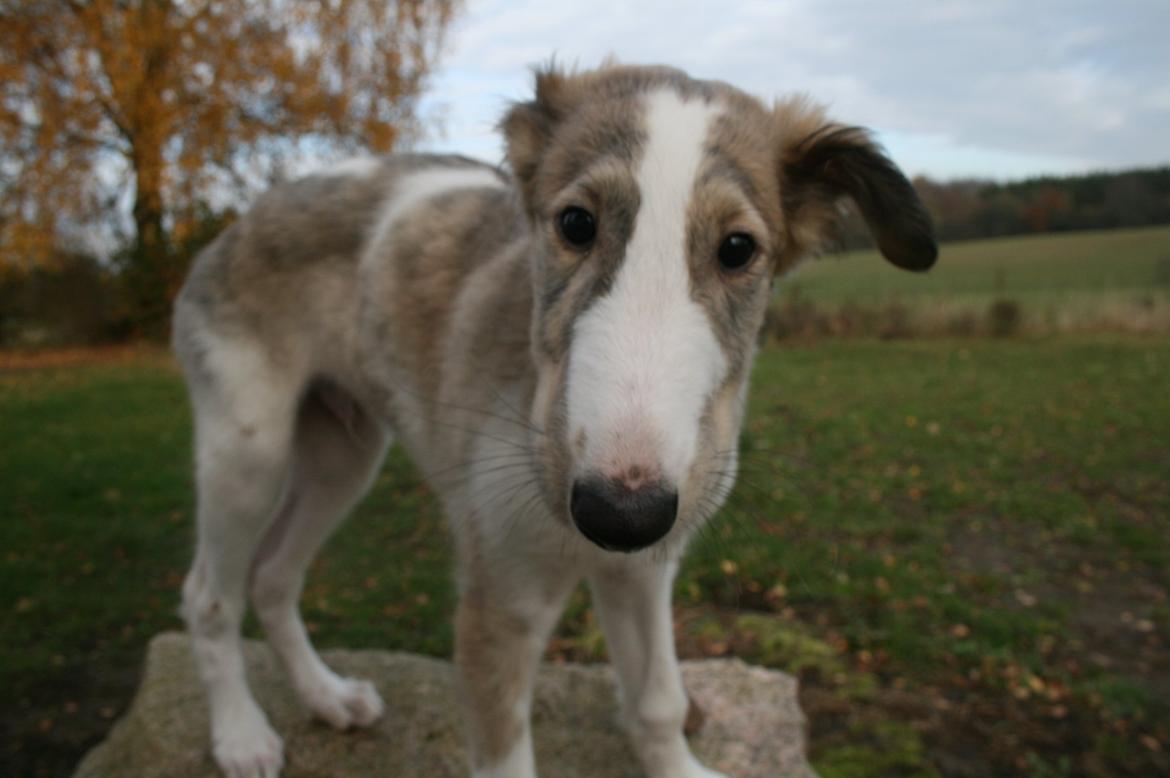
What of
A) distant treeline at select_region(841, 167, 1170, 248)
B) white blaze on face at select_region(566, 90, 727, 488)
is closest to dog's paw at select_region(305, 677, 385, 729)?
white blaze on face at select_region(566, 90, 727, 488)

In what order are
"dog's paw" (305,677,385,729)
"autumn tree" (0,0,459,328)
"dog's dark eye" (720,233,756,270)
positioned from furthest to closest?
"autumn tree" (0,0,459,328), "dog's paw" (305,677,385,729), "dog's dark eye" (720,233,756,270)

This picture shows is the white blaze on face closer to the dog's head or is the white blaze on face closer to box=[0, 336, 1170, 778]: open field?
the dog's head

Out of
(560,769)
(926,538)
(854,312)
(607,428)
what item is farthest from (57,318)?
(607,428)

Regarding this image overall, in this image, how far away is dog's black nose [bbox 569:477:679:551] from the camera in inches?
69.1

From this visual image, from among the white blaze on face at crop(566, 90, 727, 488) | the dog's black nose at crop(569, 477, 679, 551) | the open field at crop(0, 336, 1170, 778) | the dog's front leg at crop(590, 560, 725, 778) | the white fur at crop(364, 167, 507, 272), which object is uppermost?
the white fur at crop(364, 167, 507, 272)

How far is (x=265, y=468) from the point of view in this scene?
11.9 feet

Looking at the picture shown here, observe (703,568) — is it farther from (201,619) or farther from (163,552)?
(163,552)

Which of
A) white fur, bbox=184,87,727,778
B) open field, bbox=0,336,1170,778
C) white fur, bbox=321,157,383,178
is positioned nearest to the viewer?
white fur, bbox=184,87,727,778

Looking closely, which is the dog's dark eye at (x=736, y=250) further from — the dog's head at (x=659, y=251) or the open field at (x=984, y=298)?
the open field at (x=984, y=298)

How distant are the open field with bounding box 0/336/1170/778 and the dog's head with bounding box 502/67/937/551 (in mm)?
742

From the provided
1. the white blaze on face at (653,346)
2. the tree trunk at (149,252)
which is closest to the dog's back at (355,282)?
the white blaze on face at (653,346)

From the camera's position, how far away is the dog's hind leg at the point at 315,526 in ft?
12.6

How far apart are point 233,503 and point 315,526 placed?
1.56 feet

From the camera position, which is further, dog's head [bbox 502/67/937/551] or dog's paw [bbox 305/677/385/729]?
dog's paw [bbox 305/677/385/729]
